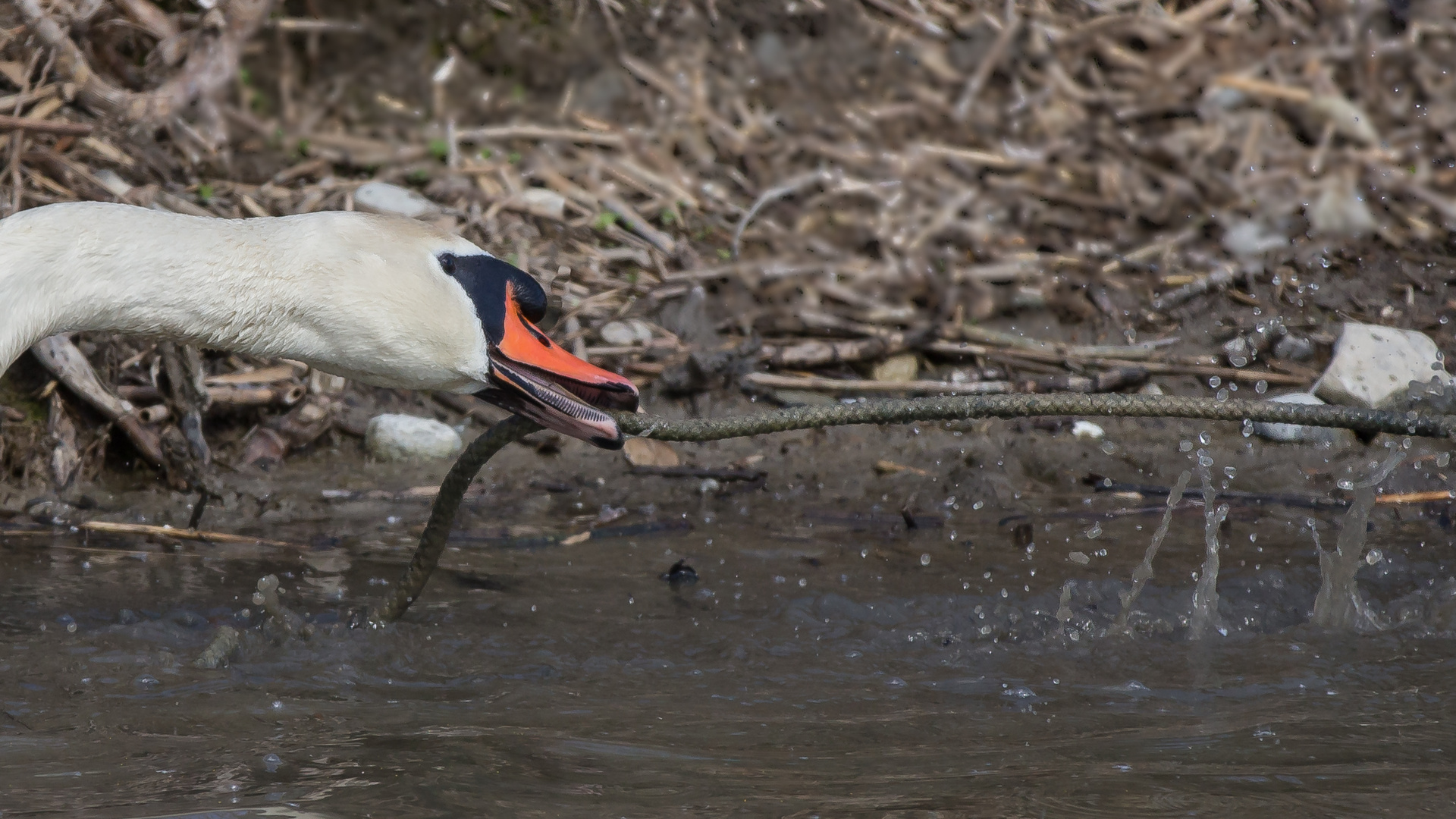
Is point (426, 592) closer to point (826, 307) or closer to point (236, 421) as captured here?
point (236, 421)

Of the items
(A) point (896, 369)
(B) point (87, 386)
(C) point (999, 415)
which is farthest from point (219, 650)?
(A) point (896, 369)

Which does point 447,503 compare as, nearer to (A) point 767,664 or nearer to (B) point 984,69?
(A) point 767,664

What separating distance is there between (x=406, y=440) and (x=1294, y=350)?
3.40m

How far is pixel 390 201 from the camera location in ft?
21.1

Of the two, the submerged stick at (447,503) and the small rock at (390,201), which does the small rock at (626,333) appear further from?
the submerged stick at (447,503)

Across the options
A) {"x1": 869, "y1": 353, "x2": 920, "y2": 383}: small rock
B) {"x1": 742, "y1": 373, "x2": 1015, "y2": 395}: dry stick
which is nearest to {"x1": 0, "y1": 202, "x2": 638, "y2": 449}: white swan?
{"x1": 742, "y1": 373, "x2": 1015, "y2": 395}: dry stick

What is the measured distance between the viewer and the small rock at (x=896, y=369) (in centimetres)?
598

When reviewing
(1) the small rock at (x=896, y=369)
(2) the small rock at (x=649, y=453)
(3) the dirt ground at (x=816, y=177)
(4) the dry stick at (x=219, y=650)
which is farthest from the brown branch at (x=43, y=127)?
(1) the small rock at (x=896, y=369)

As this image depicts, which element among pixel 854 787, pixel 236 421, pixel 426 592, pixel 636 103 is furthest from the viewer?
pixel 636 103

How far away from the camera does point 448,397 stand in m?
5.81

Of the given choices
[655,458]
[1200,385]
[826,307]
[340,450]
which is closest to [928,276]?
[826,307]

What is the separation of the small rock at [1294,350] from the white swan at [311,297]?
3.92 metres

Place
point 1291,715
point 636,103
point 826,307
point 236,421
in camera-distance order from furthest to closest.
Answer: point 636,103, point 826,307, point 236,421, point 1291,715

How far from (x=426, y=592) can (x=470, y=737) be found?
1.16 m
